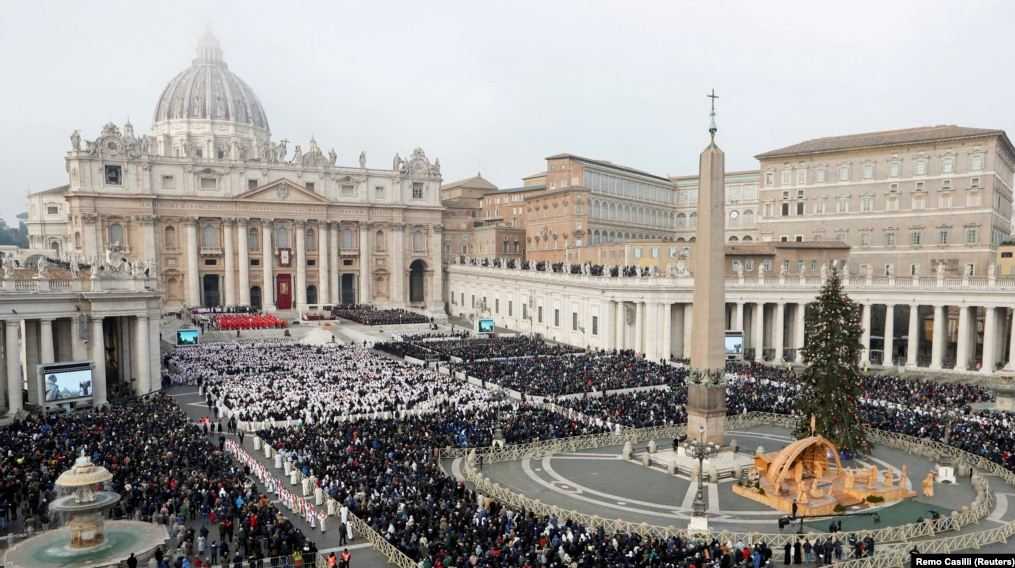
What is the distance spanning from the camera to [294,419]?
101ft

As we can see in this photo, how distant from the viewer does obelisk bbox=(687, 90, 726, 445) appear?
2580 centimetres

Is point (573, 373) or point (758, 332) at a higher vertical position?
point (758, 332)

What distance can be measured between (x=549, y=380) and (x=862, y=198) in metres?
36.8

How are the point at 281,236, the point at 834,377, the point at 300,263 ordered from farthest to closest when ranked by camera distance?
the point at 281,236 → the point at 300,263 → the point at 834,377

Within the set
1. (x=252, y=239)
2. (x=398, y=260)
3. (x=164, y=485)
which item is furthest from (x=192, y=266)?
(x=164, y=485)

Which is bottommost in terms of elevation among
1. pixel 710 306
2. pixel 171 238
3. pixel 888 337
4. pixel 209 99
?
pixel 888 337

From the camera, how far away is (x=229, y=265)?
8150 centimetres

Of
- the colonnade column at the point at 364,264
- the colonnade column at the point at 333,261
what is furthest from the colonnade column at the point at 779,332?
the colonnade column at the point at 333,261

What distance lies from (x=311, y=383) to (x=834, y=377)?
24.5 metres

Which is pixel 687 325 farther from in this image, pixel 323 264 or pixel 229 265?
pixel 229 265

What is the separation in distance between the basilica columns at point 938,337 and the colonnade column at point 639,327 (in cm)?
1813

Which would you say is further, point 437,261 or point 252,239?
point 437,261

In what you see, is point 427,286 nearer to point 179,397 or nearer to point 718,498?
point 179,397

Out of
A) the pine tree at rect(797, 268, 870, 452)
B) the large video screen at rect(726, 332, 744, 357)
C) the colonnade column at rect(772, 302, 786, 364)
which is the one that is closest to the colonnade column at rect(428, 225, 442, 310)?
the colonnade column at rect(772, 302, 786, 364)
